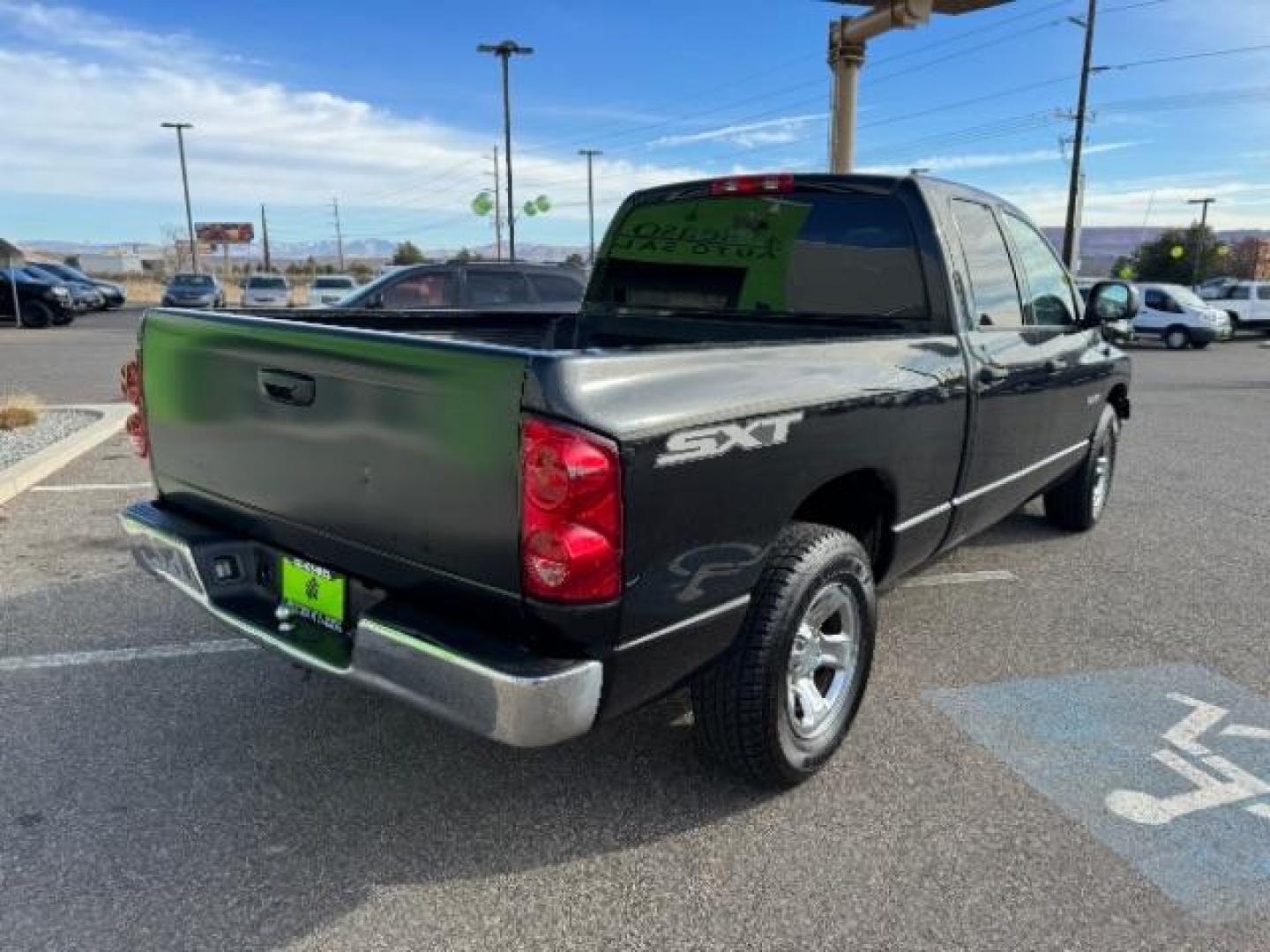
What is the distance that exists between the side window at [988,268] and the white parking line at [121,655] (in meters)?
3.34

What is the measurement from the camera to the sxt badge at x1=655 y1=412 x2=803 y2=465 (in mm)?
2223

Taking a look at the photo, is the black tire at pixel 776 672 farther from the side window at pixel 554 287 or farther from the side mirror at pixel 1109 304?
the side window at pixel 554 287

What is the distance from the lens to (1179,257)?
5128 centimetres

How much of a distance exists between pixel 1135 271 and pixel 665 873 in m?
60.7

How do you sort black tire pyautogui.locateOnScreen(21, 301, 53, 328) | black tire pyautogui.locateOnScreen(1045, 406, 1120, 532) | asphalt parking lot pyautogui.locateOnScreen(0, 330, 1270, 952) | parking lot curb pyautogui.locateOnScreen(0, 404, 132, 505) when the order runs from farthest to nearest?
black tire pyautogui.locateOnScreen(21, 301, 53, 328), parking lot curb pyautogui.locateOnScreen(0, 404, 132, 505), black tire pyautogui.locateOnScreen(1045, 406, 1120, 532), asphalt parking lot pyautogui.locateOnScreen(0, 330, 1270, 952)

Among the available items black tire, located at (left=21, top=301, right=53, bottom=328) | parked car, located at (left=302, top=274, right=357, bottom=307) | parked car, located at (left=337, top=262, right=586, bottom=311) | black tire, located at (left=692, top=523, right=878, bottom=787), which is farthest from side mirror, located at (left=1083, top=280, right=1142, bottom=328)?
black tire, located at (left=21, top=301, right=53, bottom=328)

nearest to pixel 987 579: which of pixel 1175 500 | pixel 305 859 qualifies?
pixel 1175 500

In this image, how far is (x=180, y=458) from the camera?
3145 millimetres

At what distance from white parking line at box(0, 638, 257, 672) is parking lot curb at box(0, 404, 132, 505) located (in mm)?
2979

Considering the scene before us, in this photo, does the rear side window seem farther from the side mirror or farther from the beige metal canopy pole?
the beige metal canopy pole

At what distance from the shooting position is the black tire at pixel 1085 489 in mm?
5574

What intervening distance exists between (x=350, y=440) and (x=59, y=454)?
6.14 meters

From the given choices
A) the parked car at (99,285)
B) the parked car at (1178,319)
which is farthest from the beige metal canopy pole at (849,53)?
the parked car at (99,285)

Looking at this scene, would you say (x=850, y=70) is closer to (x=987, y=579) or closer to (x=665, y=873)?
(x=987, y=579)
